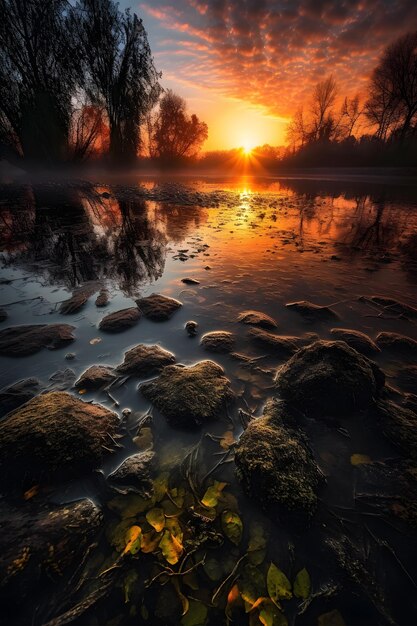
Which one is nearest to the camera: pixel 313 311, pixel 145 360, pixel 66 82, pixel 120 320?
pixel 145 360

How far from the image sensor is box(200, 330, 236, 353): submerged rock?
2.97 m

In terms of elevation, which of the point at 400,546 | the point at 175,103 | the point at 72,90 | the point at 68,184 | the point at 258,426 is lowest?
the point at 400,546

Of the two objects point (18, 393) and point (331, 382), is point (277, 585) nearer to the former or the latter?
point (331, 382)

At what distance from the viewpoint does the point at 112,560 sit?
133cm

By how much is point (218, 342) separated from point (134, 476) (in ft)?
5.30

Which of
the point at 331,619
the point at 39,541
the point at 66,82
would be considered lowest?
the point at 331,619

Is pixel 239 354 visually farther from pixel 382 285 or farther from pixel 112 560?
pixel 382 285

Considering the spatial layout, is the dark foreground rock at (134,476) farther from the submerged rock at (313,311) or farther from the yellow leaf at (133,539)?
the submerged rock at (313,311)

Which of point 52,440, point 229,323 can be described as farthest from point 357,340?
point 52,440

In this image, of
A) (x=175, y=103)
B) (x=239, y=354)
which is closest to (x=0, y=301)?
(x=239, y=354)

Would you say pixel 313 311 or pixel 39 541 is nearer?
pixel 39 541

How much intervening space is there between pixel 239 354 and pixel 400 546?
180 cm

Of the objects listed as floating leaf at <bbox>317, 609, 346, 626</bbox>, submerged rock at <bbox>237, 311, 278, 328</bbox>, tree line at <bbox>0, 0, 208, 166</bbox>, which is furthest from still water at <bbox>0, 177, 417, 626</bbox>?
tree line at <bbox>0, 0, 208, 166</bbox>

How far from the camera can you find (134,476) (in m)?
1.70
